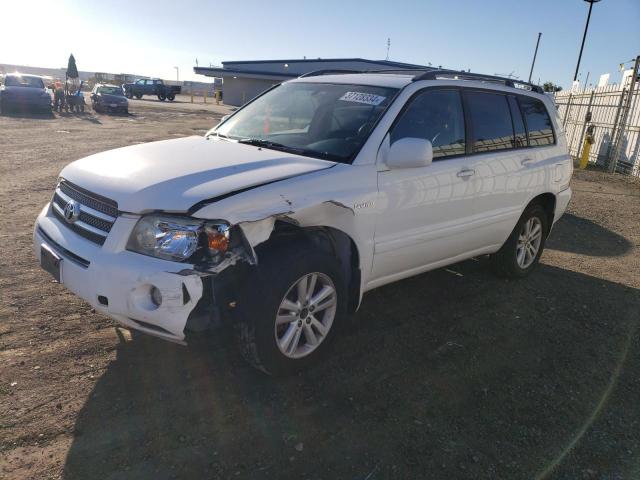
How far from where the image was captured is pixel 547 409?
3.09 m

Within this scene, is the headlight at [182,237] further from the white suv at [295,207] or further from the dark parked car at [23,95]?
the dark parked car at [23,95]

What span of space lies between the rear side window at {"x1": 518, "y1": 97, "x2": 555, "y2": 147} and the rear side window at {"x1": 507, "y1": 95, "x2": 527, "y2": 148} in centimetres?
10

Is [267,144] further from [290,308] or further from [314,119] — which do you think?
[290,308]

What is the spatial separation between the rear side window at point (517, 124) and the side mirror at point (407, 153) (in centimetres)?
176

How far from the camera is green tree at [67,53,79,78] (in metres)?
29.3

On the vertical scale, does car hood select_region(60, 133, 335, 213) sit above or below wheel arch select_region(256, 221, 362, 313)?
above

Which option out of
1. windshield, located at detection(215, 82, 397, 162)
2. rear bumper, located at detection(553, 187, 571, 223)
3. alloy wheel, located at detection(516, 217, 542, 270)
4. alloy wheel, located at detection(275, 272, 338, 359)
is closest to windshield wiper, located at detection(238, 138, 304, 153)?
windshield, located at detection(215, 82, 397, 162)

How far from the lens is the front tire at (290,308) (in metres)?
2.81

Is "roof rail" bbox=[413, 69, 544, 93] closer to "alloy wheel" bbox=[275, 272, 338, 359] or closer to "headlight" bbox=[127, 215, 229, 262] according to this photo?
"alloy wheel" bbox=[275, 272, 338, 359]

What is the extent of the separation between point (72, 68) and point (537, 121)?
31195 mm

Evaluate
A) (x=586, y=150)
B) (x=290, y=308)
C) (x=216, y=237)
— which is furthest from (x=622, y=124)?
(x=216, y=237)

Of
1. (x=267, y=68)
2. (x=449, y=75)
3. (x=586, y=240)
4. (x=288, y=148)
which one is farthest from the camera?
(x=267, y=68)

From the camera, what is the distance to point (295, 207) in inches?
114

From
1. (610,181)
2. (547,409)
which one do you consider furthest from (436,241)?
(610,181)
